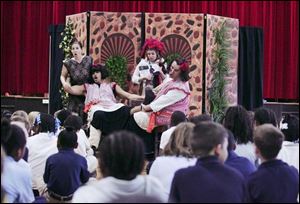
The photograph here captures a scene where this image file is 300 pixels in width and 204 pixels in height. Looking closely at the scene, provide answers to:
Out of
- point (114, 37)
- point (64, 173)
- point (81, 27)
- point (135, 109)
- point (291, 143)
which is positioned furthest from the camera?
point (81, 27)

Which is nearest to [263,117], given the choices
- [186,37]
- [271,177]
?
[271,177]

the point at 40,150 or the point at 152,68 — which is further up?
the point at 152,68

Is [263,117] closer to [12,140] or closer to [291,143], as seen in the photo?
[291,143]

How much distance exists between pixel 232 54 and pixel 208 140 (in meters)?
7.13

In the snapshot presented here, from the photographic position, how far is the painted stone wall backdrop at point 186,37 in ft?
30.8

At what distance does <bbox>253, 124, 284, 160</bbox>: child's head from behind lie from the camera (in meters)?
3.41

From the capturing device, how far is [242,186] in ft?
10.1

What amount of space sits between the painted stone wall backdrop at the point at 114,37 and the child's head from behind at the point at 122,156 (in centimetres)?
656

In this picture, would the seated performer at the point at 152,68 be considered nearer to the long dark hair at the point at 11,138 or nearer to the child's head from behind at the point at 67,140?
the child's head from behind at the point at 67,140

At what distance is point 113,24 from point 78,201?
22.4 feet

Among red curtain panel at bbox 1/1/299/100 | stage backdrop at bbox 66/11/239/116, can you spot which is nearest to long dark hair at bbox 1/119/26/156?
stage backdrop at bbox 66/11/239/116

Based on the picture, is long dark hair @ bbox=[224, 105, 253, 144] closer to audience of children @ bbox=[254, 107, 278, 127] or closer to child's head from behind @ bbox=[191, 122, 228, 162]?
audience of children @ bbox=[254, 107, 278, 127]

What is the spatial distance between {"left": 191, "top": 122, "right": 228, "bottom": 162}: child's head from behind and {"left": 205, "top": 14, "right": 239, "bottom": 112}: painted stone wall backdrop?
631 centimetres

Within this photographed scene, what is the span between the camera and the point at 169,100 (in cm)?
730
